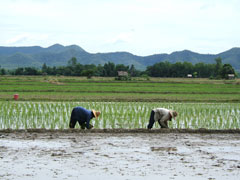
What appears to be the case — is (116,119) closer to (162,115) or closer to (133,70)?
(162,115)

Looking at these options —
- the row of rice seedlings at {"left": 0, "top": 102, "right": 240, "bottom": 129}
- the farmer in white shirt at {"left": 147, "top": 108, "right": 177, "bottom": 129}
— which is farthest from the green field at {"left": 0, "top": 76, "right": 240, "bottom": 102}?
the farmer in white shirt at {"left": 147, "top": 108, "right": 177, "bottom": 129}

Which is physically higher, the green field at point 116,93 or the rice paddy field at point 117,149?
the green field at point 116,93

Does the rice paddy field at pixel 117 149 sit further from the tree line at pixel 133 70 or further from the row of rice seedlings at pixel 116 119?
the tree line at pixel 133 70

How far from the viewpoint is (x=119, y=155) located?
7.83m

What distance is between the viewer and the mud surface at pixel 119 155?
21.0 ft

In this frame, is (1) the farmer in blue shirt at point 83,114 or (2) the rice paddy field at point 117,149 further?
(1) the farmer in blue shirt at point 83,114

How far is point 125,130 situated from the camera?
11039 mm

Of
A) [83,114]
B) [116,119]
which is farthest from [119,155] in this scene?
[116,119]

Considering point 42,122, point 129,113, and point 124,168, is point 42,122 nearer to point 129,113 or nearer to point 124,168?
point 129,113

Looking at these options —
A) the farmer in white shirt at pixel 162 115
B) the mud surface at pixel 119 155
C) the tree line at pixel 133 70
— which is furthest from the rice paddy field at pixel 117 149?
the tree line at pixel 133 70

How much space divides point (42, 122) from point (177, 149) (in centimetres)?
554

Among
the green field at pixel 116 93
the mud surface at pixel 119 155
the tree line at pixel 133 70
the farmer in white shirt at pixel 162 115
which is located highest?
the tree line at pixel 133 70

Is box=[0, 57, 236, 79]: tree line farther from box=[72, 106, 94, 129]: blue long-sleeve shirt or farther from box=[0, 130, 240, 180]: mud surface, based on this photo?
box=[0, 130, 240, 180]: mud surface

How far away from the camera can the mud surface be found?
21.0 ft
